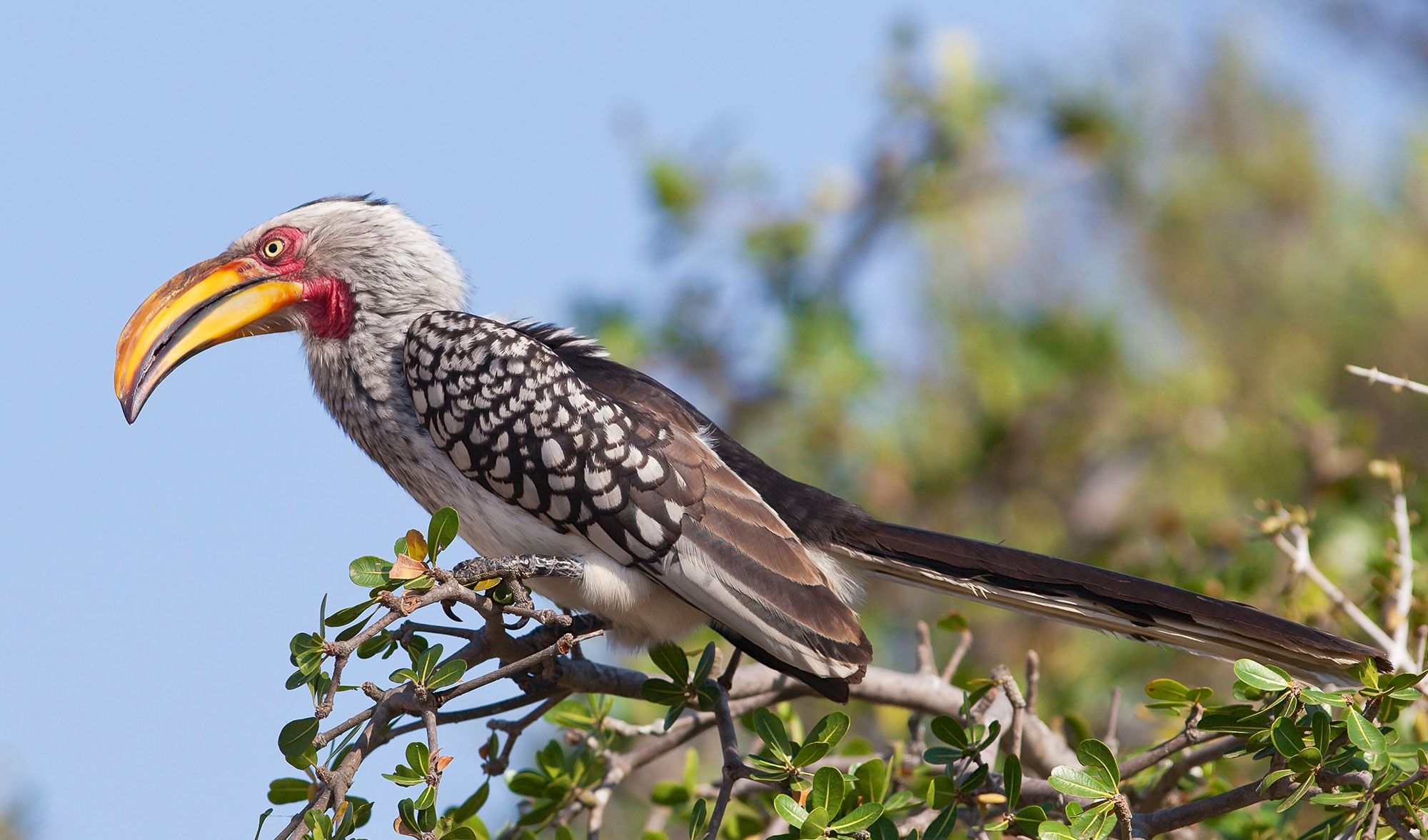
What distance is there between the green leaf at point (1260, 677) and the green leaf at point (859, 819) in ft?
2.36

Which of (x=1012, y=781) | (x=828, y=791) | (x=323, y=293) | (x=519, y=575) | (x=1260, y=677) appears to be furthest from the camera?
(x=323, y=293)

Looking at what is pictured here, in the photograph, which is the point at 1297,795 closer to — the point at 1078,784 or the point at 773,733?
the point at 1078,784

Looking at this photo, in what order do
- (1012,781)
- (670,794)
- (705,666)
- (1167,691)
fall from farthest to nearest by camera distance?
(670,794) → (705,666) → (1167,691) → (1012,781)

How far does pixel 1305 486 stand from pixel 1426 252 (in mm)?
3505

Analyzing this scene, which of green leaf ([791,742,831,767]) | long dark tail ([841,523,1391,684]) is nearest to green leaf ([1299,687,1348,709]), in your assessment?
long dark tail ([841,523,1391,684])

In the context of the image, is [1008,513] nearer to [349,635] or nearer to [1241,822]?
[1241,822]

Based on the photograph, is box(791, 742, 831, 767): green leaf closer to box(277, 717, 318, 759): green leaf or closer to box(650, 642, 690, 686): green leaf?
box(650, 642, 690, 686): green leaf

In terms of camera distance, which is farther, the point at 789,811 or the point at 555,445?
the point at 555,445

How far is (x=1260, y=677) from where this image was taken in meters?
2.40

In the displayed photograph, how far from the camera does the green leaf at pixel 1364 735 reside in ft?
7.40

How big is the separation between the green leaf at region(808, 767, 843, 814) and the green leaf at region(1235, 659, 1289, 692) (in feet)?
2.53

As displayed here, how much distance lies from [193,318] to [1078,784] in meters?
2.79

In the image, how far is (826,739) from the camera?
271 cm

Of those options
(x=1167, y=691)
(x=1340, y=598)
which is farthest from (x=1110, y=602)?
(x=1340, y=598)
